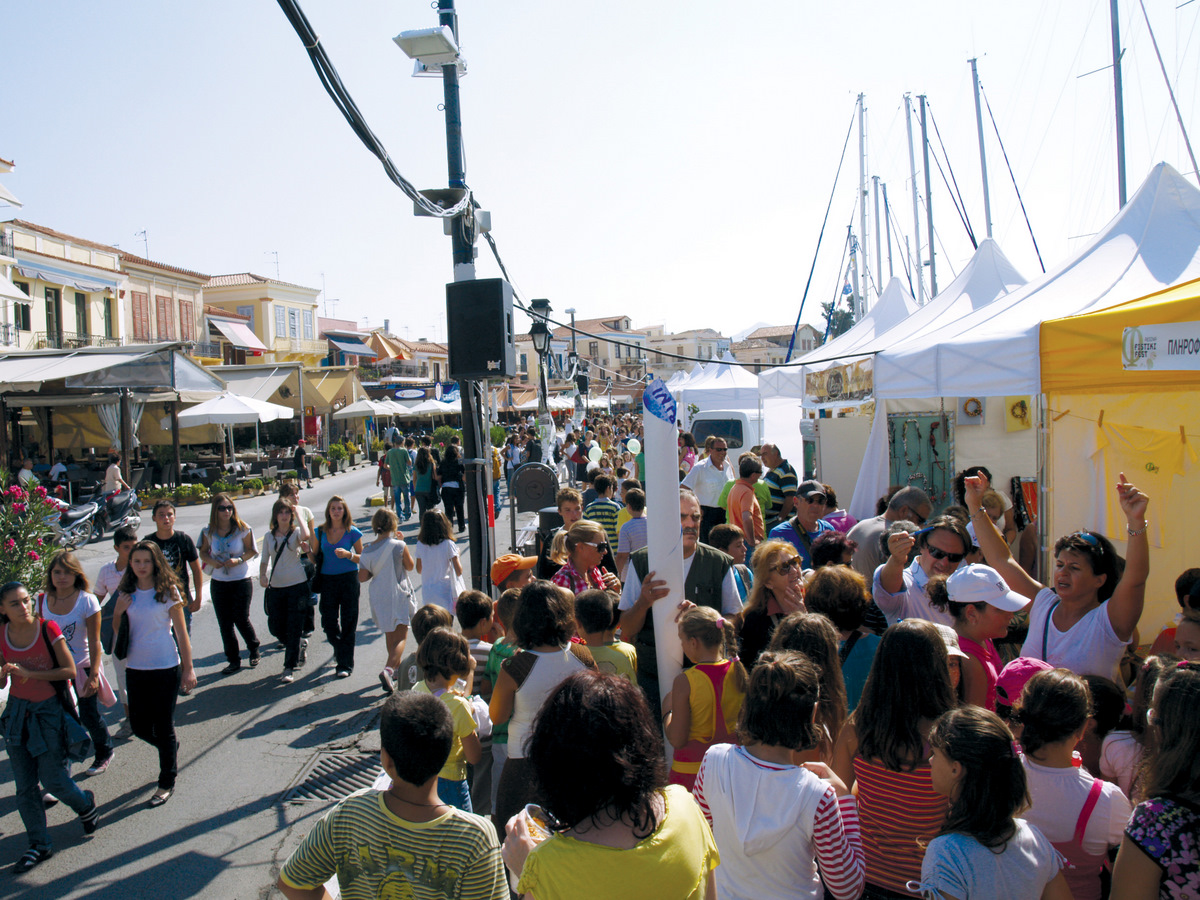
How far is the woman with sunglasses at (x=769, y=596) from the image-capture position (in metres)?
3.79

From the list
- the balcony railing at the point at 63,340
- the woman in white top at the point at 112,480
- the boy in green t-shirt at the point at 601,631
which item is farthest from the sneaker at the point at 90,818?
the balcony railing at the point at 63,340

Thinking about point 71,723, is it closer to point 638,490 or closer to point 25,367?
point 638,490

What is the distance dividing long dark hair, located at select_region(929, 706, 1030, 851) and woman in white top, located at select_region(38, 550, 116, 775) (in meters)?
4.60

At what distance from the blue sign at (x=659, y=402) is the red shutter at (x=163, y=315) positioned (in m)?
40.3

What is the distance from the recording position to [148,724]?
4602 mm

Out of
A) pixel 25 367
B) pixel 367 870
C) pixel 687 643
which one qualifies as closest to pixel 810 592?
pixel 687 643

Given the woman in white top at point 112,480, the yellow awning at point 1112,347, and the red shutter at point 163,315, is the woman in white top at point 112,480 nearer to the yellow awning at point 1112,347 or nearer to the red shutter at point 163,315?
the yellow awning at point 1112,347

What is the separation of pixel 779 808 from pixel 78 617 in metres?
4.38

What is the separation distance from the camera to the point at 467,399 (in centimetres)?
607

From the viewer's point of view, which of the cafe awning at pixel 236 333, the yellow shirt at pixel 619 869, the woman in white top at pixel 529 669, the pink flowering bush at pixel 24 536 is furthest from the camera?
the cafe awning at pixel 236 333

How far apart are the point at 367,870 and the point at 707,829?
3.04 feet

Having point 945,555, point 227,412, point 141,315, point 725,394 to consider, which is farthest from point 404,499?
point 141,315

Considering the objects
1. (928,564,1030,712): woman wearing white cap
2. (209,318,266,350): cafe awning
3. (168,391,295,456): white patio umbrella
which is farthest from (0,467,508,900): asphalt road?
(209,318,266,350): cafe awning

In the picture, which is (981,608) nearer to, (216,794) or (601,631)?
(601,631)
